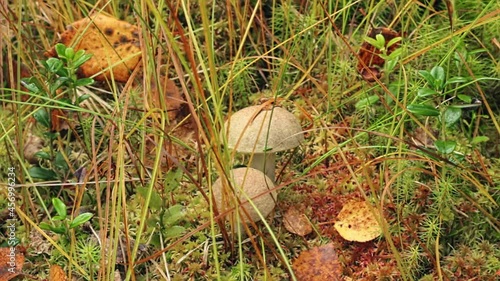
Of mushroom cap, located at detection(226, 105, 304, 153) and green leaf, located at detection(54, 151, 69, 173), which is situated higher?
mushroom cap, located at detection(226, 105, 304, 153)

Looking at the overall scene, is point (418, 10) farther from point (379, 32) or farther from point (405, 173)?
point (405, 173)

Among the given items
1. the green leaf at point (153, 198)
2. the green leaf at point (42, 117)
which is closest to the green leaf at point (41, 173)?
the green leaf at point (42, 117)

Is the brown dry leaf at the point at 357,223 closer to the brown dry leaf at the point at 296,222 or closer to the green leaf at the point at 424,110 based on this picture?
the brown dry leaf at the point at 296,222

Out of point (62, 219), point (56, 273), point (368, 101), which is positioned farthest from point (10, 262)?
point (368, 101)

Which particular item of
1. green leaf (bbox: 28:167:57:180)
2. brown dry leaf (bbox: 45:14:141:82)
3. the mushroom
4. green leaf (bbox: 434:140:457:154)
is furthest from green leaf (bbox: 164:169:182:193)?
green leaf (bbox: 434:140:457:154)

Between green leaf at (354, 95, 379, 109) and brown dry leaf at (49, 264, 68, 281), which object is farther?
green leaf at (354, 95, 379, 109)

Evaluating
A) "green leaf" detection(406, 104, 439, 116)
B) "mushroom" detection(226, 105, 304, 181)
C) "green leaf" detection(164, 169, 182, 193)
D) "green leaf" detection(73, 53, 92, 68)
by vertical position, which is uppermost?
"green leaf" detection(73, 53, 92, 68)

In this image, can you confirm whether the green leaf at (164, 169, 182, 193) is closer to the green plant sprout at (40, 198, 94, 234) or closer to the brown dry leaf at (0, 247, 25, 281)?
the green plant sprout at (40, 198, 94, 234)
